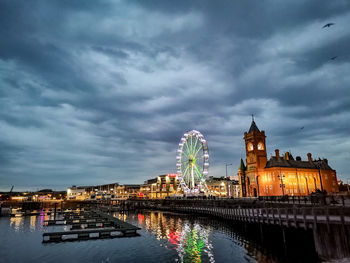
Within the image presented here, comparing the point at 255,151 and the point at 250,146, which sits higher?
the point at 250,146

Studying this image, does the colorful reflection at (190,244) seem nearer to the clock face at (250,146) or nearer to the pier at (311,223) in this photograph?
the pier at (311,223)

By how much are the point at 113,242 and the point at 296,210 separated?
26.8 m

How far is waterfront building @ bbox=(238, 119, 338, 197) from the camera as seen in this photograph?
96.4 metres

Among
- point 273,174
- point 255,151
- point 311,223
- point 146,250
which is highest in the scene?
point 255,151

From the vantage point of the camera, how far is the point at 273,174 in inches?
3789

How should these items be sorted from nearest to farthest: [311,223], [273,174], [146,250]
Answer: [311,223], [146,250], [273,174]

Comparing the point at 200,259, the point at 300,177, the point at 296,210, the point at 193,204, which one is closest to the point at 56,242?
the point at 200,259

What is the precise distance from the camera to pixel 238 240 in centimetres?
3919

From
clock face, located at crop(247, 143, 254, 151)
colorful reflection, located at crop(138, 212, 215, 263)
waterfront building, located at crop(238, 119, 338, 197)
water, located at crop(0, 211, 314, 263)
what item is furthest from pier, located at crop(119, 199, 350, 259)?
clock face, located at crop(247, 143, 254, 151)

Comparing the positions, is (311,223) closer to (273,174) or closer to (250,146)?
(273,174)

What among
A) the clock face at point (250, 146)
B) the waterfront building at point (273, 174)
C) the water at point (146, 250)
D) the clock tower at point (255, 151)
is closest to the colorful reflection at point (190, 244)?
the water at point (146, 250)

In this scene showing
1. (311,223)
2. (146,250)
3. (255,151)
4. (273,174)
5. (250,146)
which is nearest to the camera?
(311,223)

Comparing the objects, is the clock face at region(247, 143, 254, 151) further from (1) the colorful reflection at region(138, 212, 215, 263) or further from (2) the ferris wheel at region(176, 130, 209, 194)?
(1) the colorful reflection at region(138, 212, 215, 263)

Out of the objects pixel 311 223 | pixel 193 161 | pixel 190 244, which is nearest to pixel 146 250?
pixel 190 244
